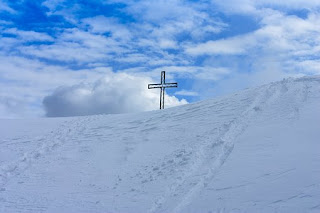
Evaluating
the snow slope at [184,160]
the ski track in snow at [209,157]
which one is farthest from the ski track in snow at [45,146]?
the ski track in snow at [209,157]

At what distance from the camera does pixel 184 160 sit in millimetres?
12016

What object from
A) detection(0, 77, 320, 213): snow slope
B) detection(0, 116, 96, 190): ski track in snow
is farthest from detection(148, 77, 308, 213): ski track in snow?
detection(0, 116, 96, 190): ski track in snow

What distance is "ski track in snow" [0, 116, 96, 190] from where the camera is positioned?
13.6m

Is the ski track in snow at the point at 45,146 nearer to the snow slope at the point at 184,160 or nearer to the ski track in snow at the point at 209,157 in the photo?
the snow slope at the point at 184,160

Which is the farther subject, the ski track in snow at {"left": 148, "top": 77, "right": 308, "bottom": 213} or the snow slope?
the ski track in snow at {"left": 148, "top": 77, "right": 308, "bottom": 213}

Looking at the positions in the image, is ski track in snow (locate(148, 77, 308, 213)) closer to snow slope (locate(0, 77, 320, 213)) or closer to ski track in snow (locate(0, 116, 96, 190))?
snow slope (locate(0, 77, 320, 213))

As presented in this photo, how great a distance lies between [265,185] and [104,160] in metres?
6.62

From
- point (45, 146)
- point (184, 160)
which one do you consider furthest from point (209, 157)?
point (45, 146)

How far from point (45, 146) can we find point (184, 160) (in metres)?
7.39

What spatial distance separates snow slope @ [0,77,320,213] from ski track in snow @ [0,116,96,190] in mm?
53

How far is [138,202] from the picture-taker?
9922 millimetres

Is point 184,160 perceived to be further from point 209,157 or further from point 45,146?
point 45,146

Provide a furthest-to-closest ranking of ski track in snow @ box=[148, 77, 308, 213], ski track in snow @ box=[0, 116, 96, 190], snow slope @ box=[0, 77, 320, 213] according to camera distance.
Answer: ski track in snow @ box=[0, 116, 96, 190] → ski track in snow @ box=[148, 77, 308, 213] → snow slope @ box=[0, 77, 320, 213]

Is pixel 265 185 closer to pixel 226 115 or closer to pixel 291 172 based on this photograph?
pixel 291 172
